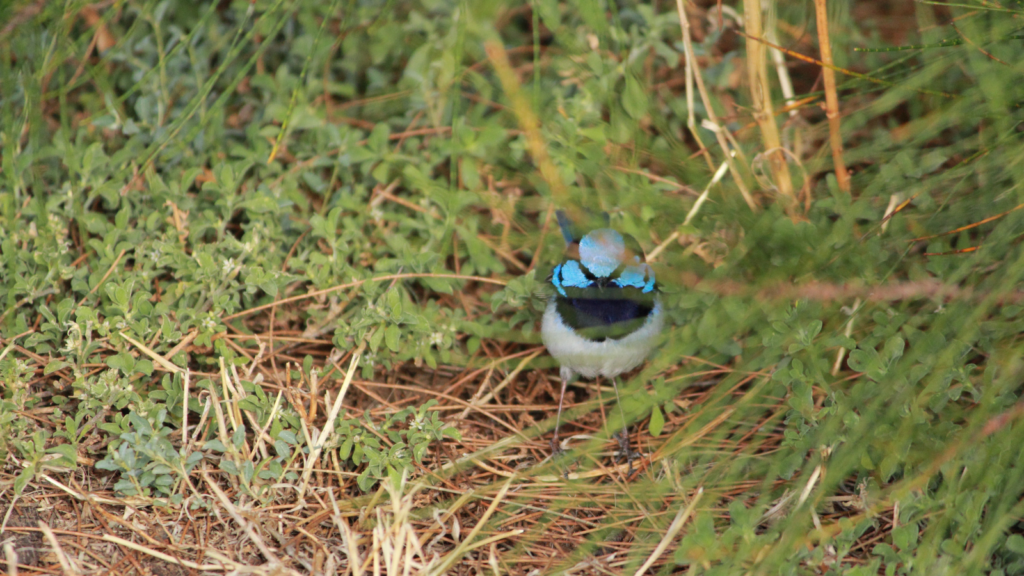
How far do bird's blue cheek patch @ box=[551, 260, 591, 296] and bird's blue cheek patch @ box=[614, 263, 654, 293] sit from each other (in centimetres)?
12

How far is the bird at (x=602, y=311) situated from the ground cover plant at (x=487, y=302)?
0.10 meters

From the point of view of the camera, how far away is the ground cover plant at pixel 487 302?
7.38 ft

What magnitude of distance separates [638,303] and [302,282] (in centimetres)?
129

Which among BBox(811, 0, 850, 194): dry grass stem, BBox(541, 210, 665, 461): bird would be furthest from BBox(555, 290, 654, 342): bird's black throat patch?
BBox(811, 0, 850, 194): dry grass stem

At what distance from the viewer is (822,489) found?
191 centimetres

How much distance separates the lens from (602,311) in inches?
117

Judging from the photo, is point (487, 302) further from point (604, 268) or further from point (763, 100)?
point (763, 100)

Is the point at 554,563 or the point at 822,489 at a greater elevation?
the point at 822,489

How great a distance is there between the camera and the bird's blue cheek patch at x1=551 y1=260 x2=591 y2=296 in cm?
289

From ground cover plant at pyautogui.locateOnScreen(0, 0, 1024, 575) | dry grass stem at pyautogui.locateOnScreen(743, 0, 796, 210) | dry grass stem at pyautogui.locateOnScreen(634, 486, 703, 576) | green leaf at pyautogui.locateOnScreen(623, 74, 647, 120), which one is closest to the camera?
ground cover plant at pyautogui.locateOnScreen(0, 0, 1024, 575)

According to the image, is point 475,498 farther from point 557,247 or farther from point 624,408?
point 557,247

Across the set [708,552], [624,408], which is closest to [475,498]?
[624,408]

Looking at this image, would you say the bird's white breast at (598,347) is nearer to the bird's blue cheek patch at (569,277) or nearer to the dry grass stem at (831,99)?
the bird's blue cheek patch at (569,277)

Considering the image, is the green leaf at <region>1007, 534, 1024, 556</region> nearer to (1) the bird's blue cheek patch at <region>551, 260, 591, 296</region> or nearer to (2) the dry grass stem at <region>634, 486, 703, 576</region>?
(2) the dry grass stem at <region>634, 486, 703, 576</region>
